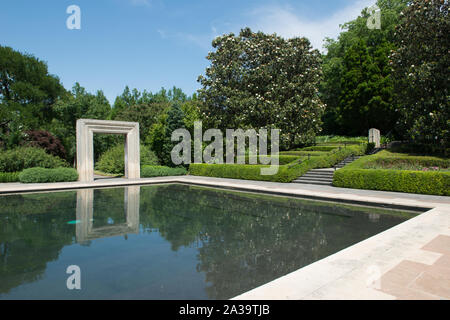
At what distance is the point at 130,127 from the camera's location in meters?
21.6

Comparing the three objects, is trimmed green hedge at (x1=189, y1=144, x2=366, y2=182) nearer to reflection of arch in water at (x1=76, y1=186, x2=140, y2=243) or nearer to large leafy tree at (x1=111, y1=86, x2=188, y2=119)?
reflection of arch in water at (x1=76, y1=186, x2=140, y2=243)

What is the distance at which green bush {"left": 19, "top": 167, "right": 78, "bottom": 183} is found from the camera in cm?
1853

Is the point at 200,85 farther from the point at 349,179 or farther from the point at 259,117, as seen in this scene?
the point at 349,179

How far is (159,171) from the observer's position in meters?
23.3

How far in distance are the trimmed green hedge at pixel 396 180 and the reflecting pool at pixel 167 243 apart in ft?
12.9

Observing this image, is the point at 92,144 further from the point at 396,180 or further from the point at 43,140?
the point at 396,180

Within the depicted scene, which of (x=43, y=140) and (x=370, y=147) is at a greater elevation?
(x=43, y=140)

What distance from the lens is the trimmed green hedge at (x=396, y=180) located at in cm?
1174

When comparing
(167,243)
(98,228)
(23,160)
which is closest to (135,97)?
(23,160)

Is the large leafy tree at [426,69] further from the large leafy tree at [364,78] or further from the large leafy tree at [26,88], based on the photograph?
the large leafy tree at [26,88]

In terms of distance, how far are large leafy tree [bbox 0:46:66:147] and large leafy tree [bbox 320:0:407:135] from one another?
3345 cm

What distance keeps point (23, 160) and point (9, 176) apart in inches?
58.5

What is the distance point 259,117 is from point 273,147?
2.82m
